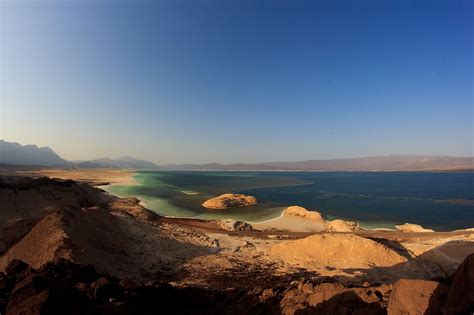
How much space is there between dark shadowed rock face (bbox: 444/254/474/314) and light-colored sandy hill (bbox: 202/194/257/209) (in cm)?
4191

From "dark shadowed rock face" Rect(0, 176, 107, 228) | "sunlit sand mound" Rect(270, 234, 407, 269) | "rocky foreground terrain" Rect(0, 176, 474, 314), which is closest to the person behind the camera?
"rocky foreground terrain" Rect(0, 176, 474, 314)

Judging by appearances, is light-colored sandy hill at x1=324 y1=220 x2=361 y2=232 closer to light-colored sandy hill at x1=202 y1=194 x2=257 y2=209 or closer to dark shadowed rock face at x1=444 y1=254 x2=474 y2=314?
light-colored sandy hill at x1=202 y1=194 x2=257 y2=209

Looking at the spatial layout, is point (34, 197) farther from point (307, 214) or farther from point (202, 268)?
point (307, 214)

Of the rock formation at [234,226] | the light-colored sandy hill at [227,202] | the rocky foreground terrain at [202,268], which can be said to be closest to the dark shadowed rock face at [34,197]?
the rocky foreground terrain at [202,268]

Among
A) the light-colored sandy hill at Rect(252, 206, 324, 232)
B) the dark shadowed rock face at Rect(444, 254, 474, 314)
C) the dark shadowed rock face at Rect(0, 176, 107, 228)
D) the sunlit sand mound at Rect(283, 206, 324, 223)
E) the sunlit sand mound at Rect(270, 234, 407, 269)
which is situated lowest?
the light-colored sandy hill at Rect(252, 206, 324, 232)

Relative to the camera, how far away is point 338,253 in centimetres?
1933

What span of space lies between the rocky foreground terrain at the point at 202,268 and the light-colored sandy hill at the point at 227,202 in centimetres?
1447

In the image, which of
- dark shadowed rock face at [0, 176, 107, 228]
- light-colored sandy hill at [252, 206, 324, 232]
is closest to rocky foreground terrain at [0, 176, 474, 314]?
dark shadowed rock face at [0, 176, 107, 228]

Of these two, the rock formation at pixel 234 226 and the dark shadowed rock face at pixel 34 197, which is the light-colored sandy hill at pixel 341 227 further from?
the dark shadowed rock face at pixel 34 197

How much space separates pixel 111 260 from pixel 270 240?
572 inches

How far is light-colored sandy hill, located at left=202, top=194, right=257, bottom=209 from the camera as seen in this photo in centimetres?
4806

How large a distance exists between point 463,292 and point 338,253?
13.8m

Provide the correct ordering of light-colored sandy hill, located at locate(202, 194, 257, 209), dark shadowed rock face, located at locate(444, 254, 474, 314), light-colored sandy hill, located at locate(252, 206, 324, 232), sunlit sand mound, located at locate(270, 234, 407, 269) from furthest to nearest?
light-colored sandy hill, located at locate(202, 194, 257, 209) → light-colored sandy hill, located at locate(252, 206, 324, 232) → sunlit sand mound, located at locate(270, 234, 407, 269) → dark shadowed rock face, located at locate(444, 254, 474, 314)

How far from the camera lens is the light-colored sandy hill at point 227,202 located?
4806 centimetres
